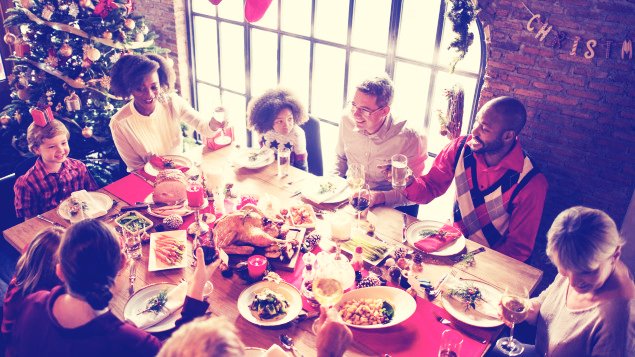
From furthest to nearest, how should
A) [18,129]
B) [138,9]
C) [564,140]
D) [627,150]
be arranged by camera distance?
1. [138,9]
2. [18,129]
3. [564,140]
4. [627,150]

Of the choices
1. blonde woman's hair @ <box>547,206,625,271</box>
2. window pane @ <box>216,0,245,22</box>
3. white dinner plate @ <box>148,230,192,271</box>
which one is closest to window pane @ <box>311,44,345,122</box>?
window pane @ <box>216,0,245,22</box>

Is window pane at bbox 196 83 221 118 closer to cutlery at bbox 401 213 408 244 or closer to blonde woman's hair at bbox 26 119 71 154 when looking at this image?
blonde woman's hair at bbox 26 119 71 154

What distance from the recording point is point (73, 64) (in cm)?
446

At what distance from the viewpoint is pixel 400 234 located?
266 centimetres

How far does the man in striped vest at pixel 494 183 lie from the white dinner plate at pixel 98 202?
180cm

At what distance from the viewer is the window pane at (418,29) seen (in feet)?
13.0

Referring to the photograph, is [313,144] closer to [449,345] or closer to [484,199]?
[484,199]

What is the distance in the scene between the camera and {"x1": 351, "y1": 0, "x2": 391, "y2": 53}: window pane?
13.8 feet

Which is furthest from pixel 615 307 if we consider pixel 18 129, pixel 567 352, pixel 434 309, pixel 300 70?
pixel 18 129

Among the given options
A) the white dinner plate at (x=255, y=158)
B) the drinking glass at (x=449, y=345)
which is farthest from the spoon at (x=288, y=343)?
the white dinner plate at (x=255, y=158)

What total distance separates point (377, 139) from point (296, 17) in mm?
2028

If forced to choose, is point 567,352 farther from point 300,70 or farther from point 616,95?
point 300,70

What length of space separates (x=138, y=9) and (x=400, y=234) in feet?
14.6

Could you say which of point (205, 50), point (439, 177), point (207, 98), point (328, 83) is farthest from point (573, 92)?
point (207, 98)
